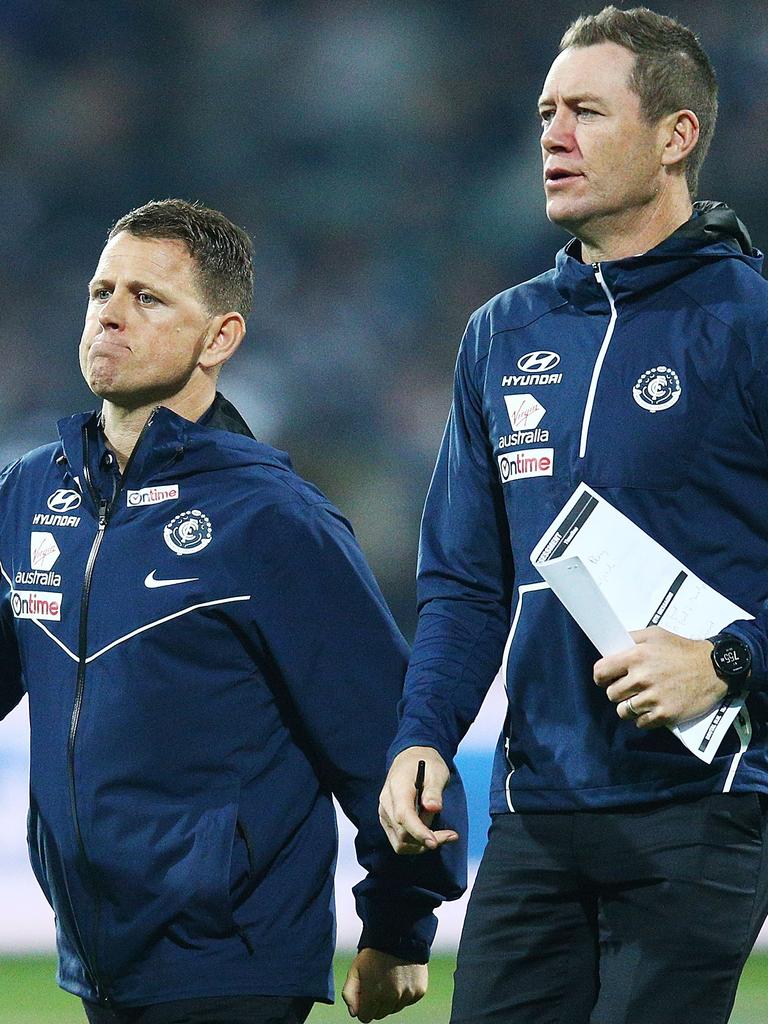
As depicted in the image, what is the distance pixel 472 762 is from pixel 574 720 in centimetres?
332

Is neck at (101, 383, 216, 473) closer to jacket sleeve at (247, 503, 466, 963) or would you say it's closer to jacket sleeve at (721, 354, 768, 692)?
jacket sleeve at (247, 503, 466, 963)

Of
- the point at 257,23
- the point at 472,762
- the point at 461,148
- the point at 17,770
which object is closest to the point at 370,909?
the point at 472,762

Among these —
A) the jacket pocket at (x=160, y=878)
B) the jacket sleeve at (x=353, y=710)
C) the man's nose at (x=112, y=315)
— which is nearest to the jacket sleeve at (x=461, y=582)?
the jacket sleeve at (x=353, y=710)

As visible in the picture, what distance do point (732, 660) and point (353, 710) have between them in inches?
23.3

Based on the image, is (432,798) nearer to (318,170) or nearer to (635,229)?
(635,229)

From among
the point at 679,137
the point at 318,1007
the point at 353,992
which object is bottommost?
the point at 318,1007

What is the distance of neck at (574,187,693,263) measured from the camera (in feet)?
6.27

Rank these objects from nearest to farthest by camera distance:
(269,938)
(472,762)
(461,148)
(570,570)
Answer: (570,570)
(269,938)
(472,762)
(461,148)

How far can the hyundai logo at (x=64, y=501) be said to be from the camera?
215cm

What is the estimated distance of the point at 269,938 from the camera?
6.37ft

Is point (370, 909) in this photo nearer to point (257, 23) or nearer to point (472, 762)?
point (472, 762)

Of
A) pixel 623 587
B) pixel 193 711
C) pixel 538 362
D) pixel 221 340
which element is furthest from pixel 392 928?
pixel 221 340

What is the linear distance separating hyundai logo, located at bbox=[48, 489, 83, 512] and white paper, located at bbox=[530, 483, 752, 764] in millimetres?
737

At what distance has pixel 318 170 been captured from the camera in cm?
701
